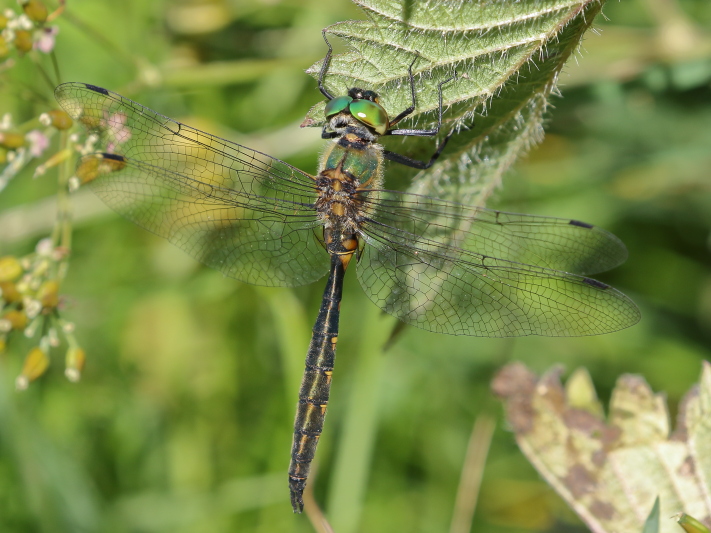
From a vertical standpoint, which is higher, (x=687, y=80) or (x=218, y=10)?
(x=218, y=10)

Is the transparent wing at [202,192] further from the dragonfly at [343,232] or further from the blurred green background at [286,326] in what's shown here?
the blurred green background at [286,326]

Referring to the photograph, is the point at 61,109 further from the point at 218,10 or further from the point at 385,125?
the point at 218,10

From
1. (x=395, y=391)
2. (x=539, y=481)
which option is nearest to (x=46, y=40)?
(x=395, y=391)

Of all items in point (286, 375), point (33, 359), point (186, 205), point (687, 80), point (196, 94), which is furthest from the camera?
point (196, 94)

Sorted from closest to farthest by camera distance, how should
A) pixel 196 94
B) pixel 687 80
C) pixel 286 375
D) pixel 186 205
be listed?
pixel 186 205, pixel 687 80, pixel 286 375, pixel 196 94

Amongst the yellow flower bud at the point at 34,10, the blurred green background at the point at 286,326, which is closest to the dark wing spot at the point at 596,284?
the blurred green background at the point at 286,326

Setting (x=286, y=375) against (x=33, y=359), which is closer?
(x=33, y=359)

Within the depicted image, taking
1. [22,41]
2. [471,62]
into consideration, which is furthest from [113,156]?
[471,62]
